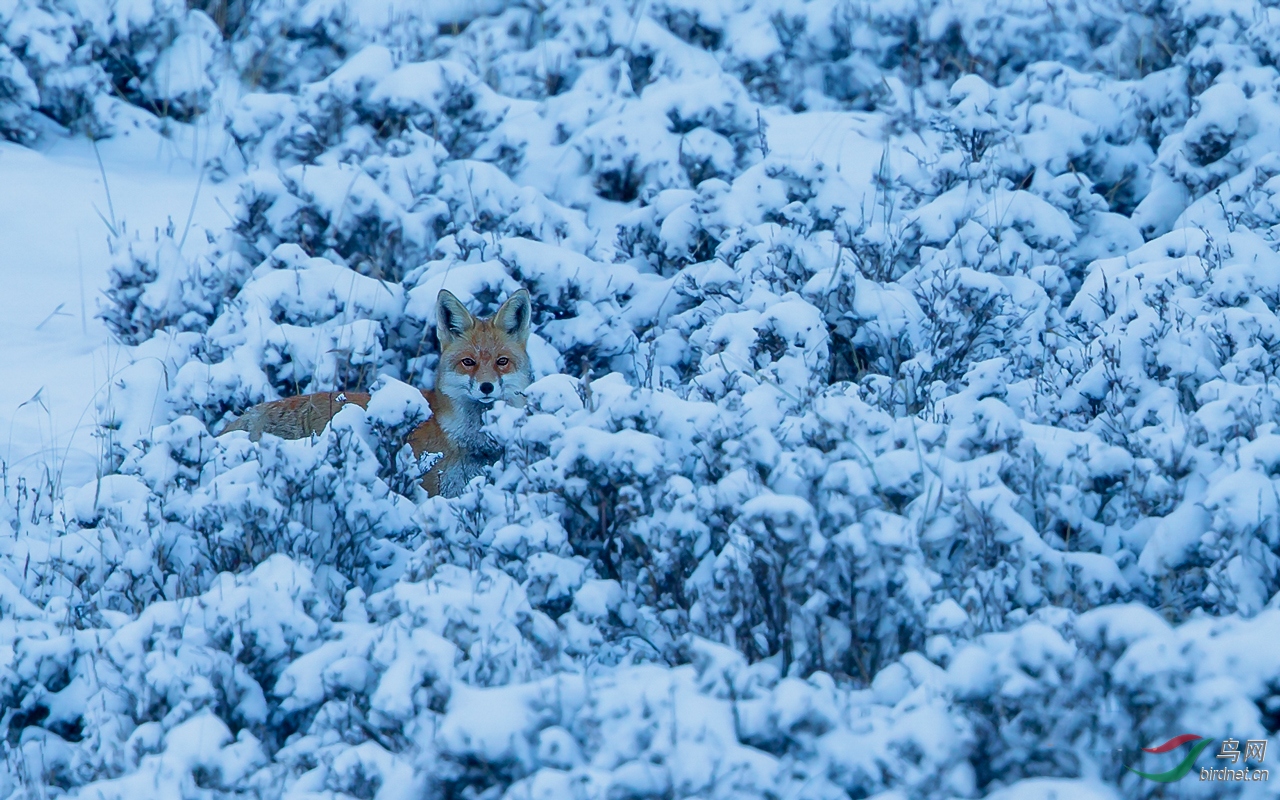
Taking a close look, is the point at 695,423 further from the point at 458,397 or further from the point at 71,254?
the point at 71,254

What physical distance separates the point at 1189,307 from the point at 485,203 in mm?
4368

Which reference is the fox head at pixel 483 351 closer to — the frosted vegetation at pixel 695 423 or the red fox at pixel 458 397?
the red fox at pixel 458 397

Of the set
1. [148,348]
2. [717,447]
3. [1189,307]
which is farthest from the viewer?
[148,348]

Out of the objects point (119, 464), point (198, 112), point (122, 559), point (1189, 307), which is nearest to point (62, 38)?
point (198, 112)

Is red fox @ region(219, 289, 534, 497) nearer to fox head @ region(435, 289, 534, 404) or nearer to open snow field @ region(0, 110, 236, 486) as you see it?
fox head @ region(435, 289, 534, 404)

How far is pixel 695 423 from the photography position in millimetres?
4785

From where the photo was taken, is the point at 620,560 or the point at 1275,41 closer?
the point at 620,560

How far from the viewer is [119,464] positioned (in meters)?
6.11

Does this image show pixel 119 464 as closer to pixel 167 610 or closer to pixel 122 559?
pixel 122 559

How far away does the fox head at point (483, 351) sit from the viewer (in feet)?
22.2

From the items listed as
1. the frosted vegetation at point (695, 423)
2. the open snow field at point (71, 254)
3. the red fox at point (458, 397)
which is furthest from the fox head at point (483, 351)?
the open snow field at point (71, 254)

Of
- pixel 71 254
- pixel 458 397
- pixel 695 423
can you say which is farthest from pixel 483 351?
pixel 71 254

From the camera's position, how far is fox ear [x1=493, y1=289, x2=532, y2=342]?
695 centimetres

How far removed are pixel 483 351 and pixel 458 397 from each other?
0.30 metres
